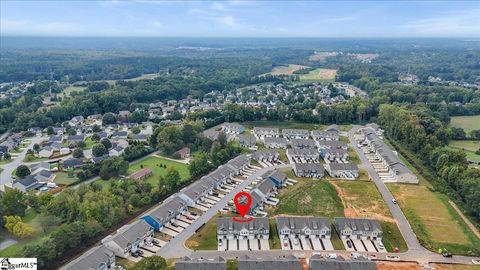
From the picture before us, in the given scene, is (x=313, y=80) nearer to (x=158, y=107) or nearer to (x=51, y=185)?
(x=158, y=107)

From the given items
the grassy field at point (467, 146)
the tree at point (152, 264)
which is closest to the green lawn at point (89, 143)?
the tree at point (152, 264)

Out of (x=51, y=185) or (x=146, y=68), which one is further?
(x=146, y=68)

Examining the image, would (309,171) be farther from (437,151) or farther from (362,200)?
(437,151)

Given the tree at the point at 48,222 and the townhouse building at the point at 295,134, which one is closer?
the tree at the point at 48,222

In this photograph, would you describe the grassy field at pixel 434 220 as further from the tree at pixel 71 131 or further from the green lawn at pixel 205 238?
A: the tree at pixel 71 131

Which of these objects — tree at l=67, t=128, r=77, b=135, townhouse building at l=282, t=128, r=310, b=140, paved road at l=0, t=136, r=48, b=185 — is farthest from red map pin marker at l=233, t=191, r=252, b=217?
tree at l=67, t=128, r=77, b=135

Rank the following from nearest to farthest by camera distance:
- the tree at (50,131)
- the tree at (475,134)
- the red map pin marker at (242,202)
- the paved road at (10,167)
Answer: the red map pin marker at (242,202), the paved road at (10,167), the tree at (475,134), the tree at (50,131)

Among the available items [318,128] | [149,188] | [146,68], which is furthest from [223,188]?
[146,68]

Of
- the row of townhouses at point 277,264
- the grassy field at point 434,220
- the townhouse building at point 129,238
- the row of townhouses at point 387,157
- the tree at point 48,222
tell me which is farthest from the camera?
the row of townhouses at point 387,157
